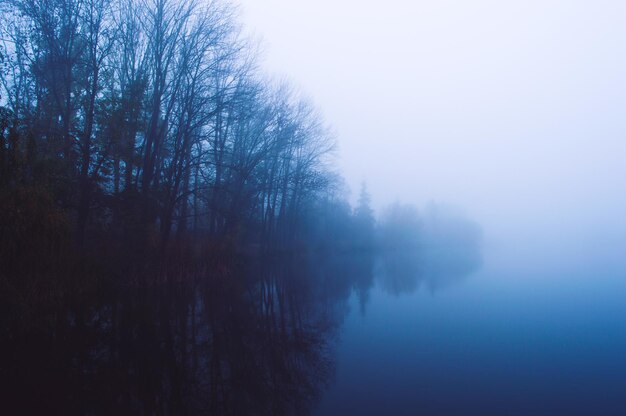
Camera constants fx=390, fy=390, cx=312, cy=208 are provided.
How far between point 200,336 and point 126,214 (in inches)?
344

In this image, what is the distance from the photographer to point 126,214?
49.0ft

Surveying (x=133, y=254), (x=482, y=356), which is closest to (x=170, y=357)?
(x=482, y=356)

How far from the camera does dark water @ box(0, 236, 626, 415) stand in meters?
5.09

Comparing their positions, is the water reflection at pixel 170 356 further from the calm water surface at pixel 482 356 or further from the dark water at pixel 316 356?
the calm water surface at pixel 482 356

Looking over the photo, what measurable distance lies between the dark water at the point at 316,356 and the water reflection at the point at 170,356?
0.03 metres

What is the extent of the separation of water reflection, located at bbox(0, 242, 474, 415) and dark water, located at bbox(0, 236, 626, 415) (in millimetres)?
25

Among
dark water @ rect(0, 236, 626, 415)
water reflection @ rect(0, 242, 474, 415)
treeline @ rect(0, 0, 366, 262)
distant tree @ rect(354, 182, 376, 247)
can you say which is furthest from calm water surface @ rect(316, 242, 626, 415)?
distant tree @ rect(354, 182, 376, 247)

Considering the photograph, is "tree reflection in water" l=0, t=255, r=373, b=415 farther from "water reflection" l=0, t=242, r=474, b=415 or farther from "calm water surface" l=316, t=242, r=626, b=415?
"calm water surface" l=316, t=242, r=626, b=415

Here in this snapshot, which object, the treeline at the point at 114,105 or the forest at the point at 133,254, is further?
the treeline at the point at 114,105

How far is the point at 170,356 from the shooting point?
22.2 feet

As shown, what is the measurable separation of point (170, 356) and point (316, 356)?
2.56 m

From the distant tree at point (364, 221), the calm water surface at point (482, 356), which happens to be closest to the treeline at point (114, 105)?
the calm water surface at point (482, 356)

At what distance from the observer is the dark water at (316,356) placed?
5.09 metres

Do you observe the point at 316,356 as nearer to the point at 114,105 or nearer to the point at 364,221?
the point at 114,105
